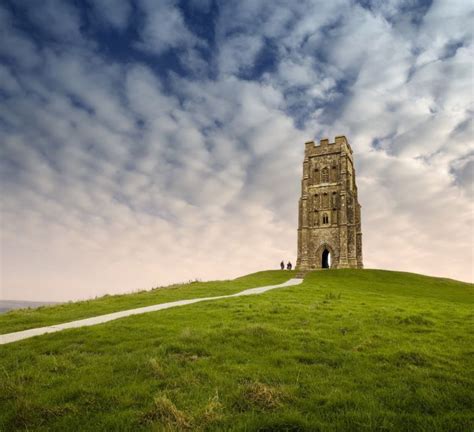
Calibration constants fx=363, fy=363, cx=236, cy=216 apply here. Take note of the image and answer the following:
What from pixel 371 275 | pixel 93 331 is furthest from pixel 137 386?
pixel 371 275

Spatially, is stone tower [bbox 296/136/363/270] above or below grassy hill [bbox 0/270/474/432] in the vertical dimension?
above

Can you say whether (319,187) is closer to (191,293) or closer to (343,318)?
(191,293)

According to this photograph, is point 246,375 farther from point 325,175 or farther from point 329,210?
point 325,175

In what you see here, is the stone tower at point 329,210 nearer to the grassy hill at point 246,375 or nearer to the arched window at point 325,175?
the arched window at point 325,175

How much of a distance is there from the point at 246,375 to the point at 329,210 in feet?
176

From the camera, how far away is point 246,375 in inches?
309

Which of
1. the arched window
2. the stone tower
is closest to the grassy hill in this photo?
the stone tower

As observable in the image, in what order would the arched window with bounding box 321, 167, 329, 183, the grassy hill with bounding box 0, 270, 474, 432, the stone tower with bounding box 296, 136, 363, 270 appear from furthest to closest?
the arched window with bounding box 321, 167, 329, 183
the stone tower with bounding box 296, 136, 363, 270
the grassy hill with bounding box 0, 270, 474, 432

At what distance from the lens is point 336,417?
236 inches

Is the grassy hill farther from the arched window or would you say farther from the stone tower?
→ the arched window

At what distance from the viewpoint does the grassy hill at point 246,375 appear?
590cm

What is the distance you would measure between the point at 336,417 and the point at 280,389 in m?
1.24

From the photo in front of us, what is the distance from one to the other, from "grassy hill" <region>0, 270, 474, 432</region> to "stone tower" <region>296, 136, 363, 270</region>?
41.7 metres

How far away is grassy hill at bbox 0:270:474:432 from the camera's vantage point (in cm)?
590
